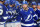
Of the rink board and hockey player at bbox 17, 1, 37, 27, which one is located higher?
hockey player at bbox 17, 1, 37, 27

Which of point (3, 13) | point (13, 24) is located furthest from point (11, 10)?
point (13, 24)

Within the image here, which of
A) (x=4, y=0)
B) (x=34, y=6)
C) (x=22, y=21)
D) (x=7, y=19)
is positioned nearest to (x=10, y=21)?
Result: (x=7, y=19)

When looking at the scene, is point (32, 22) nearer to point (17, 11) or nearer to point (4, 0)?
point (17, 11)

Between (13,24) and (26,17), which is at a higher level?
(26,17)

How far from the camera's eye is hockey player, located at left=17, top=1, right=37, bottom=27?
201cm

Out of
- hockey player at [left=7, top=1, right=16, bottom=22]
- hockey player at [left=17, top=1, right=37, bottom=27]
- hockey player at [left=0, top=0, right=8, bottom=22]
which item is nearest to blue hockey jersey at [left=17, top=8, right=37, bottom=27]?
hockey player at [left=17, top=1, right=37, bottom=27]

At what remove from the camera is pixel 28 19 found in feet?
6.57

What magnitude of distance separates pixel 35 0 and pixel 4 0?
0.59 metres

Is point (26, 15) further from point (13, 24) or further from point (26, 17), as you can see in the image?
point (13, 24)

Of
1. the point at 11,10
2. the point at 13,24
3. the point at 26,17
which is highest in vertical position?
the point at 11,10

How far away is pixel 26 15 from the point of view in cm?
202

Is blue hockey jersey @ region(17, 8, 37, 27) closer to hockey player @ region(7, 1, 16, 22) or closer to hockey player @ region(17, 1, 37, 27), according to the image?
hockey player @ region(17, 1, 37, 27)

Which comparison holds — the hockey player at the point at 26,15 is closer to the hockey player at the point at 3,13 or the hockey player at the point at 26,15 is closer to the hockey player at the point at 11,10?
the hockey player at the point at 11,10

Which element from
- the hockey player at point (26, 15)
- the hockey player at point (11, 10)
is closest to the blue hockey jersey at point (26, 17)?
the hockey player at point (26, 15)
